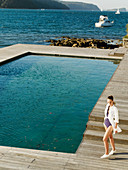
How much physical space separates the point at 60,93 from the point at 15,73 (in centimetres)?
538

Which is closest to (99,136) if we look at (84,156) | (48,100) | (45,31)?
(84,156)

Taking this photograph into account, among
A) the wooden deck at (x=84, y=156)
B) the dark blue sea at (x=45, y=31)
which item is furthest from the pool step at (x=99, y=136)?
the dark blue sea at (x=45, y=31)

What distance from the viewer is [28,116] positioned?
1098cm

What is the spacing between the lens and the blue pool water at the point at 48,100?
926 cm

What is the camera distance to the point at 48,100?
12.7 m

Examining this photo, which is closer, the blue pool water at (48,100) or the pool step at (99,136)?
the pool step at (99,136)

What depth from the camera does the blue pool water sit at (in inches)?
364

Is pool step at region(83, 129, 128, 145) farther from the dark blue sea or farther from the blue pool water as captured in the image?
the dark blue sea

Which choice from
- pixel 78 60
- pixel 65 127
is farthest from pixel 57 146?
pixel 78 60

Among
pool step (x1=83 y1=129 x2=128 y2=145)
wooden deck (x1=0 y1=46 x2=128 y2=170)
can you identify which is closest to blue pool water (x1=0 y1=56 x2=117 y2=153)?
pool step (x1=83 y1=129 x2=128 y2=145)

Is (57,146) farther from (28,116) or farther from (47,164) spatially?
(28,116)

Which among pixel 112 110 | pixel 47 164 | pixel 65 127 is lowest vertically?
pixel 65 127

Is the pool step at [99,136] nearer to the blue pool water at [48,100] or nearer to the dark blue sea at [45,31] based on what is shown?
the blue pool water at [48,100]

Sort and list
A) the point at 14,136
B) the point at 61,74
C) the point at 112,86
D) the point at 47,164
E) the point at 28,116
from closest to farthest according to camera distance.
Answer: the point at 47,164 < the point at 14,136 < the point at 28,116 < the point at 112,86 < the point at 61,74
